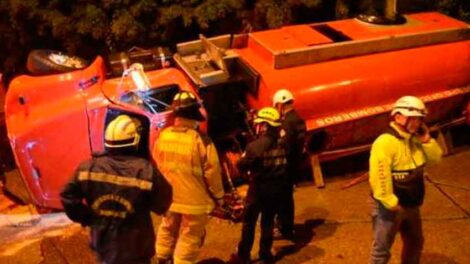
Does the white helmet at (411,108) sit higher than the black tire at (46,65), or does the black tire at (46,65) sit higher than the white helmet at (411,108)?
the white helmet at (411,108)

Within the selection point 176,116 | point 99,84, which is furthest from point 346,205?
point 99,84

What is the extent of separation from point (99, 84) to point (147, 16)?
2.32 m

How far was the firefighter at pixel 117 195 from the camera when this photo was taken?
3684 mm

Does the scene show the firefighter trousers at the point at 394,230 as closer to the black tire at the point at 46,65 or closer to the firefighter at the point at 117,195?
the firefighter at the point at 117,195

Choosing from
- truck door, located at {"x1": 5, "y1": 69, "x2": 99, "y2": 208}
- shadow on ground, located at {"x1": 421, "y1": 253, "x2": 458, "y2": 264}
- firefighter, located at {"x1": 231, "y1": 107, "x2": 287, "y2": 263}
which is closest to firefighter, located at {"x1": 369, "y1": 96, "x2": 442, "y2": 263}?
firefighter, located at {"x1": 231, "y1": 107, "x2": 287, "y2": 263}

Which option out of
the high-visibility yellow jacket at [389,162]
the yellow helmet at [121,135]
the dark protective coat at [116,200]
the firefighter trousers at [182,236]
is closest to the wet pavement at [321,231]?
the firefighter trousers at [182,236]

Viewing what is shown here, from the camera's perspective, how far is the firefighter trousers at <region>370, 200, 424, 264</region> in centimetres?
433

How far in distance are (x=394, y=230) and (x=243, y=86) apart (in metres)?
2.75

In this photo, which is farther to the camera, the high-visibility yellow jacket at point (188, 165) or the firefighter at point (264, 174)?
the firefighter at point (264, 174)

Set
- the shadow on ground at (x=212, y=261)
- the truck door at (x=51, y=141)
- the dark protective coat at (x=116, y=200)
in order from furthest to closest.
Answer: the truck door at (x=51, y=141) < the shadow on ground at (x=212, y=261) < the dark protective coat at (x=116, y=200)

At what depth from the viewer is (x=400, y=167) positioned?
4.21 metres

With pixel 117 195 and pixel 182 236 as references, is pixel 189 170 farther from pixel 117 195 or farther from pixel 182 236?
pixel 117 195

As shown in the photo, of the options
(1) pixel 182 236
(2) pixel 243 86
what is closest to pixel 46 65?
(2) pixel 243 86

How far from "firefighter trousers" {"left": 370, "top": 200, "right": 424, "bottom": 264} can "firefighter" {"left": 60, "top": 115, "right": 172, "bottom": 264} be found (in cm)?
169
